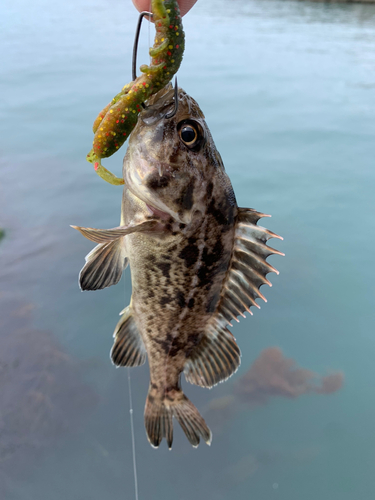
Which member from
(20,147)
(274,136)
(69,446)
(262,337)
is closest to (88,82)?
(20,147)

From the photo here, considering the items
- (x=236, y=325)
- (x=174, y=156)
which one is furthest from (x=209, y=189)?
(x=236, y=325)

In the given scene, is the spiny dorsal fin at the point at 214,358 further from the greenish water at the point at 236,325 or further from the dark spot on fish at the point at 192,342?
the greenish water at the point at 236,325

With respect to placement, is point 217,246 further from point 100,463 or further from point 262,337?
point 262,337

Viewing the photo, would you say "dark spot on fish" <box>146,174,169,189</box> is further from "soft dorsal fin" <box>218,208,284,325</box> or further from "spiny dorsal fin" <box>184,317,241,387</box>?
"spiny dorsal fin" <box>184,317,241,387</box>

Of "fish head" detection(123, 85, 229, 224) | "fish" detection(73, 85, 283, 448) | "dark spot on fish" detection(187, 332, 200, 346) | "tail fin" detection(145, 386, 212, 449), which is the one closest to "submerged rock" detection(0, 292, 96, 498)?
"tail fin" detection(145, 386, 212, 449)

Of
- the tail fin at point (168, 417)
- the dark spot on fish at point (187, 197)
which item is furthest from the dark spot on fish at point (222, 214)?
the tail fin at point (168, 417)

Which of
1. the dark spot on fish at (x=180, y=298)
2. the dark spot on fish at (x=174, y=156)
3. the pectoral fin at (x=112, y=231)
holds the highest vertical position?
the dark spot on fish at (x=174, y=156)

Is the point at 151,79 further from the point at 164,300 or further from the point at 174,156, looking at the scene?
the point at 164,300
